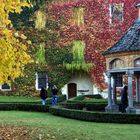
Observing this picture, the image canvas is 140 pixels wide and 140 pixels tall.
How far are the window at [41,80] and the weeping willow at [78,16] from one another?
5.93 meters

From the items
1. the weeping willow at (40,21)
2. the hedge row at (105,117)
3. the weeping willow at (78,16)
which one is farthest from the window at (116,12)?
the hedge row at (105,117)

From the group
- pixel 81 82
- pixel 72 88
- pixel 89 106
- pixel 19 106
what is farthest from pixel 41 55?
pixel 89 106

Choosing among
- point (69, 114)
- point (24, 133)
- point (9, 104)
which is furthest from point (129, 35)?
point (24, 133)

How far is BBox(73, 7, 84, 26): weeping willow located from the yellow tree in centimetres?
2980

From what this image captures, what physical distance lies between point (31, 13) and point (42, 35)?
7.89ft

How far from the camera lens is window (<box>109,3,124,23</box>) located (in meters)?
42.9

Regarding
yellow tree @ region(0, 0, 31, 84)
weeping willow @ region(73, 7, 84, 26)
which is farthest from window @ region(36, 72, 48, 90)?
yellow tree @ region(0, 0, 31, 84)

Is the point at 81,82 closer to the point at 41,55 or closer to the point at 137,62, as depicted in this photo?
the point at 41,55

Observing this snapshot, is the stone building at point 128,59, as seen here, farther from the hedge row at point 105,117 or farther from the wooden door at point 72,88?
the wooden door at point 72,88

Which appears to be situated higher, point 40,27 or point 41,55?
point 40,27

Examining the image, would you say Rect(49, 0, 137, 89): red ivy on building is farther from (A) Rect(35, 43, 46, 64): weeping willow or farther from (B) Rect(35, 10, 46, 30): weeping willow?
(A) Rect(35, 43, 46, 64): weeping willow

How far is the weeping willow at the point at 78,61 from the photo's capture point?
41.5 m

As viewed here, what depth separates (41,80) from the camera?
4300 cm

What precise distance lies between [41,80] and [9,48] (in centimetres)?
3070
